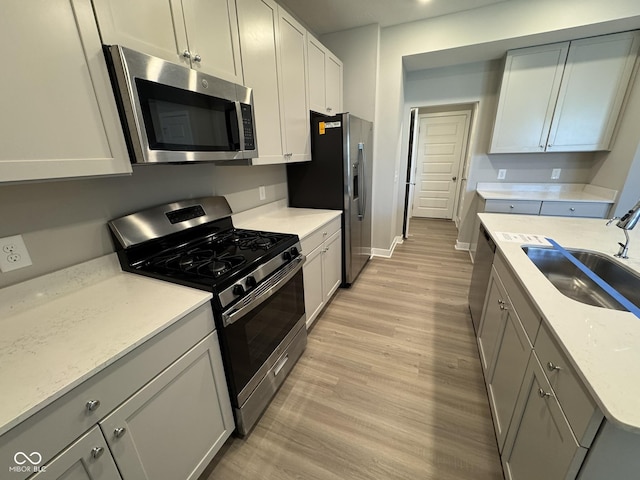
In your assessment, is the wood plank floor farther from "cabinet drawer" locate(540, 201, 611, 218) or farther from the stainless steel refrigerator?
"cabinet drawer" locate(540, 201, 611, 218)

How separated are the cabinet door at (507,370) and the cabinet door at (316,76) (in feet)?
7.58

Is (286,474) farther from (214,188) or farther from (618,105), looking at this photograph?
(618,105)

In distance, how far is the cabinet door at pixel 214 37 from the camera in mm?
1267

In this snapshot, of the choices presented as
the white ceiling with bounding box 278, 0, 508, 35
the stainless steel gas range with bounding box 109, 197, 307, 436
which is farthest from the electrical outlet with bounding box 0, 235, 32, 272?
the white ceiling with bounding box 278, 0, 508, 35

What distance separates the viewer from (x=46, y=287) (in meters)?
1.09

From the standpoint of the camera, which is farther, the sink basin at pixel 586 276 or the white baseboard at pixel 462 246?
the white baseboard at pixel 462 246

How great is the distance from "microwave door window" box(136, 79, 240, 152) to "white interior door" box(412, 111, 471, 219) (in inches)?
186

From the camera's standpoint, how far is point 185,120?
4.05 ft

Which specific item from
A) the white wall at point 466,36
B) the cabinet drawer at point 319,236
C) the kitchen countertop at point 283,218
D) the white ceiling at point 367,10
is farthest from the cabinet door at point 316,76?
the cabinet drawer at point 319,236

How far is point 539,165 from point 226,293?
13.3 feet

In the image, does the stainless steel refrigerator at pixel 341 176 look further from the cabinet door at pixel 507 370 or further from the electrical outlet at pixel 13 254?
the electrical outlet at pixel 13 254

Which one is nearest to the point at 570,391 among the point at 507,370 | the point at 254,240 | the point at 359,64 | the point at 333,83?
the point at 507,370

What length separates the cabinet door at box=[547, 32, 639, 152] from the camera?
256 cm

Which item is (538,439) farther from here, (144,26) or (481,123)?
(481,123)
